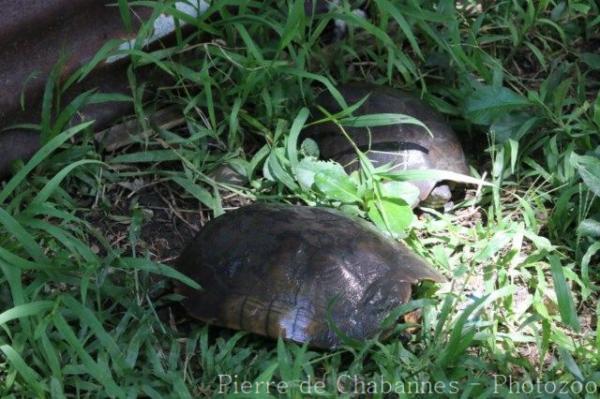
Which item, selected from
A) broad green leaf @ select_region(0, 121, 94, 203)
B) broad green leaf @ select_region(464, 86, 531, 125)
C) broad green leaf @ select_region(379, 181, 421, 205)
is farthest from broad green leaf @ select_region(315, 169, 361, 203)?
broad green leaf @ select_region(0, 121, 94, 203)

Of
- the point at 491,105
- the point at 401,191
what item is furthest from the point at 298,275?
the point at 491,105

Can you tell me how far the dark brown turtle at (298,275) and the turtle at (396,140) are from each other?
0.59 m

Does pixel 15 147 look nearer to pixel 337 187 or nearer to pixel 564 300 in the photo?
pixel 337 187

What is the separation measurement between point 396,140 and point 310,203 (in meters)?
0.50

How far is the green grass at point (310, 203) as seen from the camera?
3.08 metres

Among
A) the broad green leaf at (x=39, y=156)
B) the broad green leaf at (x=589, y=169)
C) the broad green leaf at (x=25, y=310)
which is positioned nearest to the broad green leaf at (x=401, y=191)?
the broad green leaf at (x=589, y=169)

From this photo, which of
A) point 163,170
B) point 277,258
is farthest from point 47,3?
point 277,258

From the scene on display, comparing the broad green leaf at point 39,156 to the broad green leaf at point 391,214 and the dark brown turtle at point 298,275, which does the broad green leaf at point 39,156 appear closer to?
the dark brown turtle at point 298,275

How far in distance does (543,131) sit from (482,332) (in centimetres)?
115

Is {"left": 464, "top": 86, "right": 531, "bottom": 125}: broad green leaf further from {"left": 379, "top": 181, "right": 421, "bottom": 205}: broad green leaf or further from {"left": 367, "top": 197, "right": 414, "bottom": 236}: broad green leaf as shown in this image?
{"left": 367, "top": 197, "right": 414, "bottom": 236}: broad green leaf

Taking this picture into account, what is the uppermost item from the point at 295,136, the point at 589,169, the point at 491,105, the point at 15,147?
the point at 15,147

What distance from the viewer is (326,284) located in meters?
3.17

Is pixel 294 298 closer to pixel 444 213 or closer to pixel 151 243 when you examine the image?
pixel 151 243

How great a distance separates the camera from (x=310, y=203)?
3721mm
